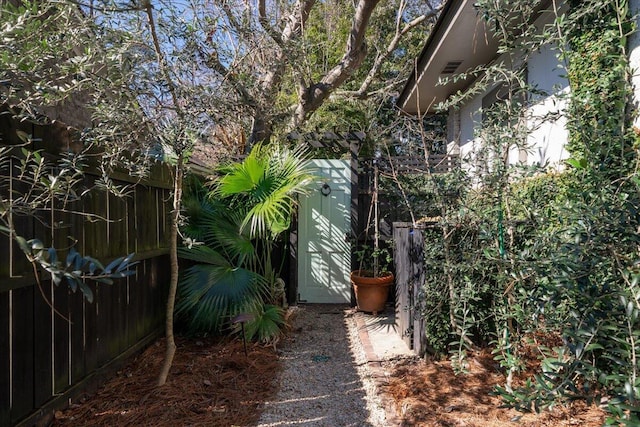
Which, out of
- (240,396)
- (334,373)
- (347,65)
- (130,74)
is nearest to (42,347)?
(240,396)

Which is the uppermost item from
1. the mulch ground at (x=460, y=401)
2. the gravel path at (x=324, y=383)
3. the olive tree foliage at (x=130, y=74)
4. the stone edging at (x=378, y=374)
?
the olive tree foliage at (x=130, y=74)

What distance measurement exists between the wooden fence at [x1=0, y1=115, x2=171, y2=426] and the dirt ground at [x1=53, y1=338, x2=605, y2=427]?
209mm

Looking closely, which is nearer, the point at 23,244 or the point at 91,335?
the point at 23,244

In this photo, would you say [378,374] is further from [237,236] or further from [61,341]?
[61,341]

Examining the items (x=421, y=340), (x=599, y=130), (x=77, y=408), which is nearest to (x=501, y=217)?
(x=599, y=130)

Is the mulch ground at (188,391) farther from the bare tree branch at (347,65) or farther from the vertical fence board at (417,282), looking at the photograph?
the bare tree branch at (347,65)

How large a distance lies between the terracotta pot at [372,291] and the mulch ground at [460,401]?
1706mm

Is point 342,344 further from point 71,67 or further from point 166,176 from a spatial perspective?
point 71,67

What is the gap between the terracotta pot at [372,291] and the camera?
17.2 ft

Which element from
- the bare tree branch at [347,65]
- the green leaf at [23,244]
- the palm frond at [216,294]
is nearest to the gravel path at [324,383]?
the palm frond at [216,294]

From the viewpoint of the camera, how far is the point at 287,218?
477cm

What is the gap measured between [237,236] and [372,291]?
2.05 m

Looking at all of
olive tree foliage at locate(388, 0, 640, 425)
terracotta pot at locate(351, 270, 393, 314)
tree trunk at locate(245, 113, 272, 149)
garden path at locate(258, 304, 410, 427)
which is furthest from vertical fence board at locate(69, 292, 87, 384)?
tree trunk at locate(245, 113, 272, 149)

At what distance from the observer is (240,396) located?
3021mm
